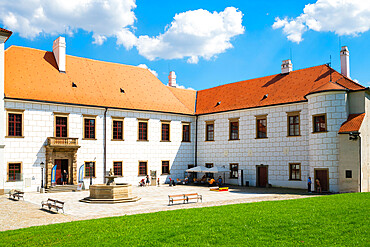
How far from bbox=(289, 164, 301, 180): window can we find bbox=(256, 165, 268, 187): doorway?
238 centimetres

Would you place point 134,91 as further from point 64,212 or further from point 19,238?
point 19,238

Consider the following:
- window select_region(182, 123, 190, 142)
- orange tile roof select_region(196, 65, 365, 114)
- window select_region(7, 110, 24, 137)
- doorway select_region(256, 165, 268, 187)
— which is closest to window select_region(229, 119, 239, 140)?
orange tile roof select_region(196, 65, 365, 114)

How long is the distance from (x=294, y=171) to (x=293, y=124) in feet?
12.3

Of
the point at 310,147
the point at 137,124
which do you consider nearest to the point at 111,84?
the point at 137,124

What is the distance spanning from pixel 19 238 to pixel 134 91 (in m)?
25.4

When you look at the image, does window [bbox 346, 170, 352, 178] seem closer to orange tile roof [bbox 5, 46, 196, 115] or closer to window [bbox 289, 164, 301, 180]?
window [bbox 289, 164, 301, 180]

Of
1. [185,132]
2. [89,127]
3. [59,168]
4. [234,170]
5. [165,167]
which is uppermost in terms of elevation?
[89,127]

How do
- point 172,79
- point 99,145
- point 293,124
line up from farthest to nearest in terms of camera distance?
1. point 172,79
2. point 99,145
3. point 293,124

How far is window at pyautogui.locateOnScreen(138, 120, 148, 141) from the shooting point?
112 feet

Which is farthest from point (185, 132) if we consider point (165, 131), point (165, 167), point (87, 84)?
point (87, 84)

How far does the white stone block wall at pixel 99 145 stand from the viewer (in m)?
27.7

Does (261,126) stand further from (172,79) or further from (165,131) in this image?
(172,79)

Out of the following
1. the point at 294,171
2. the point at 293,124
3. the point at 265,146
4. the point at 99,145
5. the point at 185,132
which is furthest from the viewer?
the point at 185,132

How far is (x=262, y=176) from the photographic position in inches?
1244
